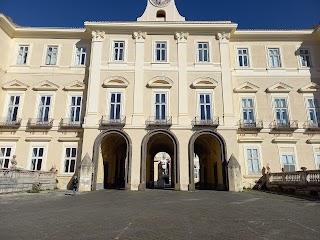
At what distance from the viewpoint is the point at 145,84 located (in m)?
22.6

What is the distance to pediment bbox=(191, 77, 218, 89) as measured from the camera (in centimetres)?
2245

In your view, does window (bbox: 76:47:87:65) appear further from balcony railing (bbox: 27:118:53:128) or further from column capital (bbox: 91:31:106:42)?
balcony railing (bbox: 27:118:53:128)

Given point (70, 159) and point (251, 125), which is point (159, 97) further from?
point (70, 159)

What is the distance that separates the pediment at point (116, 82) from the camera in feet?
73.5

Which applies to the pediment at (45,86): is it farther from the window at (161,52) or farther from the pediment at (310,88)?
the pediment at (310,88)

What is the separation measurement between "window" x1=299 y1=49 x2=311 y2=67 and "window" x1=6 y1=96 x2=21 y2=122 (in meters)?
28.6

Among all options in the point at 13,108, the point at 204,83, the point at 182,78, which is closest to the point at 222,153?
the point at 204,83

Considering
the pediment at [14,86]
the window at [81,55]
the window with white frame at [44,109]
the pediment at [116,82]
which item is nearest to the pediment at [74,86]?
the window with white frame at [44,109]

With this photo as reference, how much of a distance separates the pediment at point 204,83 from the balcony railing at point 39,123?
1385 cm

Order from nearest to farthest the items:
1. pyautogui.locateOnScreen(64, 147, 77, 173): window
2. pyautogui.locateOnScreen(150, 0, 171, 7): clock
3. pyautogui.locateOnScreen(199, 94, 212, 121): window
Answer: pyautogui.locateOnScreen(64, 147, 77, 173): window → pyautogui.locateOnScreen(199, 94, 212, 121): window → pyautogui.locateOnScreen(150, 0, 171, 7): clock

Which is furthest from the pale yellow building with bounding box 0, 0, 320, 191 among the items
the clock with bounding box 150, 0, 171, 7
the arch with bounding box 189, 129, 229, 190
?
the clock with bounding box 150, 0, 171, 7

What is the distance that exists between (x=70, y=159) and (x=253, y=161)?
16739 millimetres

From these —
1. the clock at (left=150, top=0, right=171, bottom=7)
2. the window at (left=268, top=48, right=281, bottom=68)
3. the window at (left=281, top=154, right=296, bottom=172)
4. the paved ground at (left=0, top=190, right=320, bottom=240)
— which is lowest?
the paved ground at (left=0, top=190, right=320, bottom=240)

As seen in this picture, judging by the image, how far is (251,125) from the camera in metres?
22.1
